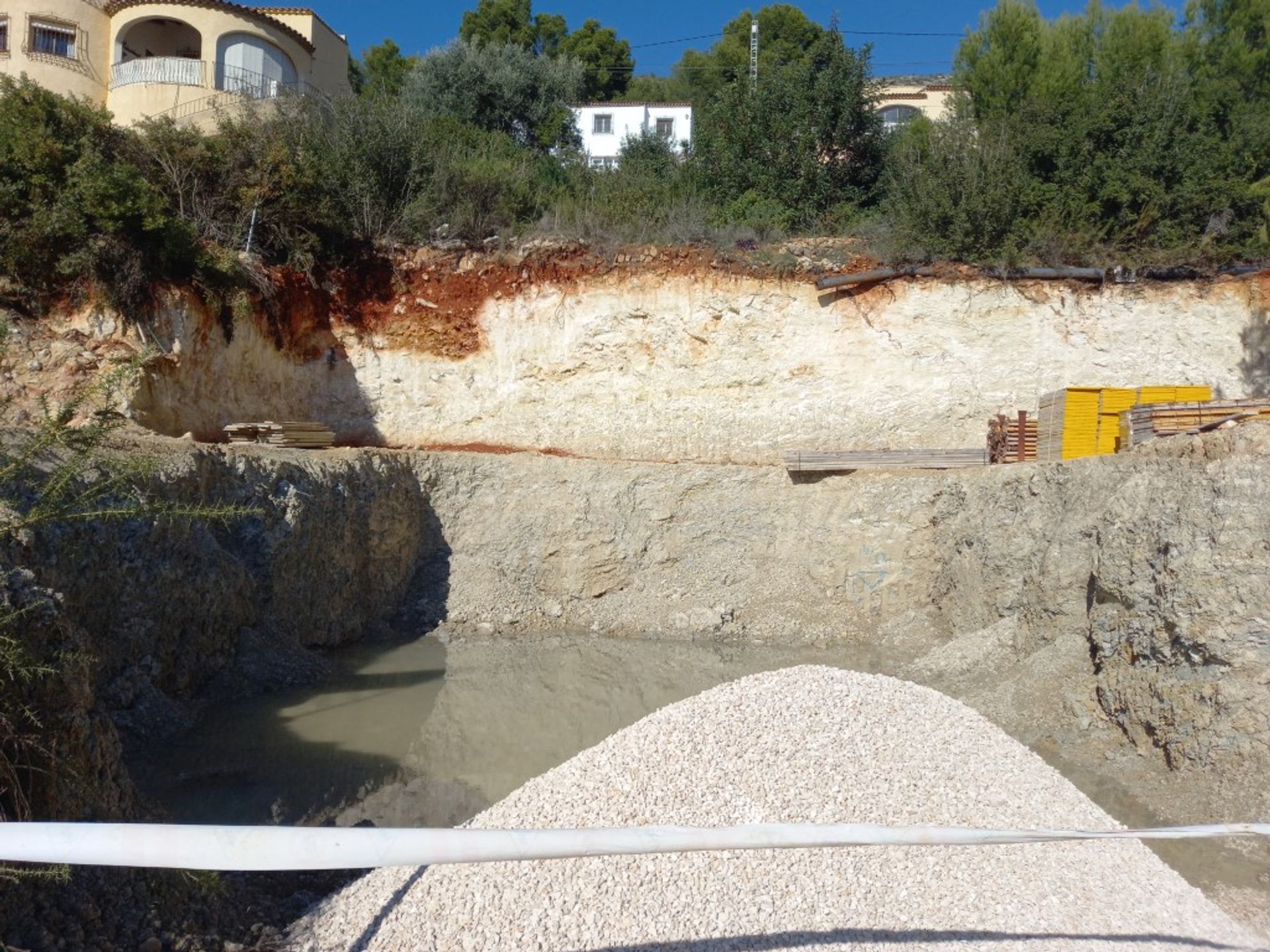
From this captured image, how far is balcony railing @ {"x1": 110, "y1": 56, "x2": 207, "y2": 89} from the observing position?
2322 centimetres

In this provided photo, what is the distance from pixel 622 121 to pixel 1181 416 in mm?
27110

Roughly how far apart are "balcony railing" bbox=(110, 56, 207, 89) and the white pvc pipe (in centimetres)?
2387

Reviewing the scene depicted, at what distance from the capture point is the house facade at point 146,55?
899 inches

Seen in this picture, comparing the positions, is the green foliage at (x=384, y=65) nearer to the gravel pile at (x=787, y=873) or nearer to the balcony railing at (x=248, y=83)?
the balcony railing at (x=248, y=83)

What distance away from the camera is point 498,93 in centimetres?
3119

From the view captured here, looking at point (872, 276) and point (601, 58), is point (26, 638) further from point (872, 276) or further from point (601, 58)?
point (601, 58)

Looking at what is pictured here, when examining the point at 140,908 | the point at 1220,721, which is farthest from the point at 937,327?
the point at 140,908

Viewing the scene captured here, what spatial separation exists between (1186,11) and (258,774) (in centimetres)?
2537

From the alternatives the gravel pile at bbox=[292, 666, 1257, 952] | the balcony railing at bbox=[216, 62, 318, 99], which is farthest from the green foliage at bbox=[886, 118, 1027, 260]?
the balcony railing at bbox=[216, 62, 318, 99]

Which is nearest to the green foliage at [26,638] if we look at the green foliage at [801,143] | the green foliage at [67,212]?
the green foliage at [67,212]

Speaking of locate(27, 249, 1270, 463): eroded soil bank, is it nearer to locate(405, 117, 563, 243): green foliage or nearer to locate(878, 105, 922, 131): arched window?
locate(405, 117, 563, 243): green foliage

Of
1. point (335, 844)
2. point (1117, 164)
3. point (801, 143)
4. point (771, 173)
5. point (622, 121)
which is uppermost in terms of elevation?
point (622, 121)

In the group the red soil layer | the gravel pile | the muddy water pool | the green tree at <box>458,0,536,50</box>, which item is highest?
the green tree at <box>458,0,536,50</box>

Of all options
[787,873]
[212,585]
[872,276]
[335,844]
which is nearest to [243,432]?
[212,585]
